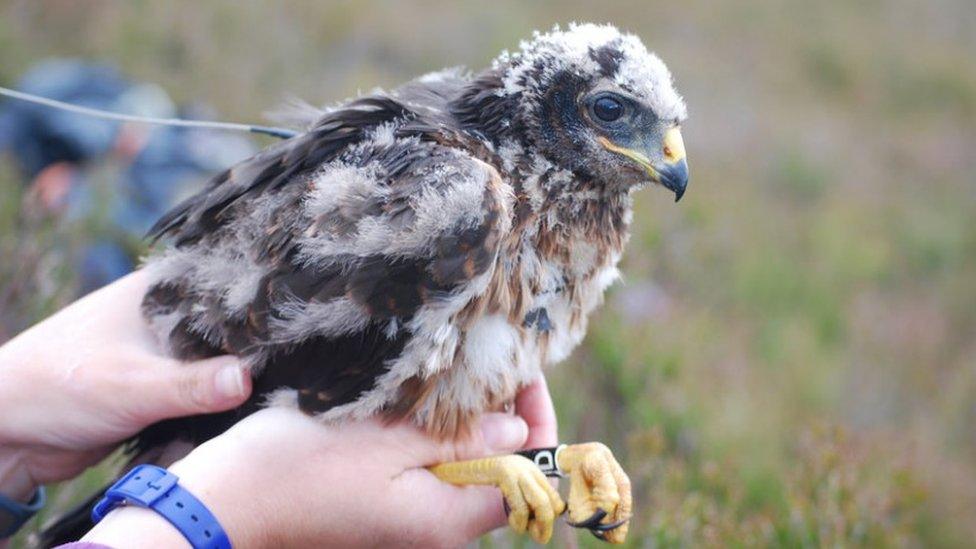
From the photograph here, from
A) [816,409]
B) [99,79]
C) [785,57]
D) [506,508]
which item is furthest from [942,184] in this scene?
[506,508]

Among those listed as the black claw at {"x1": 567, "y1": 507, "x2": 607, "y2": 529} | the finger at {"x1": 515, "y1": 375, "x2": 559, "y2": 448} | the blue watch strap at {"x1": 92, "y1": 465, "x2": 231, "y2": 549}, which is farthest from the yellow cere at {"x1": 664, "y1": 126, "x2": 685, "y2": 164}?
the blue watch strap at {"x1": 92, "y1": 465, "x2": 231, "y2": 549}

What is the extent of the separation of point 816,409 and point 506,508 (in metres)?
4.64

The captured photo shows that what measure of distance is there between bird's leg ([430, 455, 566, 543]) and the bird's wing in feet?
1.29

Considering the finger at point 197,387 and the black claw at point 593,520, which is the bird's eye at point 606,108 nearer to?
the black claw at point 593,520

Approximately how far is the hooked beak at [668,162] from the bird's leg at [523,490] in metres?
0.87

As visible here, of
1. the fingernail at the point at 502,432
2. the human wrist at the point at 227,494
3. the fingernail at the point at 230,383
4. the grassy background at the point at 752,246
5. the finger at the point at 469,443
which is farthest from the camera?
the grassy background at the point at 752,246

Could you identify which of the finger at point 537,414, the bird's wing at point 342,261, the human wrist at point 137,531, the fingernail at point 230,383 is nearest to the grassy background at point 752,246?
the finger at point 537,414

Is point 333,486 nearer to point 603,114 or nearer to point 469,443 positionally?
point 469,443

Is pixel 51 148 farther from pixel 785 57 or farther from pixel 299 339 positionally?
pixel 785 57

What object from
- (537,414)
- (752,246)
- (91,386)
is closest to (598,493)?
(537,414)

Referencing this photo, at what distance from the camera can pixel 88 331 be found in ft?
8.08

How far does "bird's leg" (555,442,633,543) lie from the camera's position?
7.47 feet

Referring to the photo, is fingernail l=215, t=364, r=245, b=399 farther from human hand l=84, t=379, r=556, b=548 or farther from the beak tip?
the beak tip

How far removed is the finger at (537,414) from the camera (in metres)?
2.72
